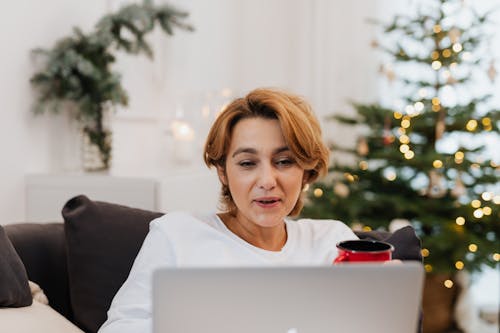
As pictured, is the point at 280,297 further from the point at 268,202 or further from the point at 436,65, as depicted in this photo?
the point at 436,65

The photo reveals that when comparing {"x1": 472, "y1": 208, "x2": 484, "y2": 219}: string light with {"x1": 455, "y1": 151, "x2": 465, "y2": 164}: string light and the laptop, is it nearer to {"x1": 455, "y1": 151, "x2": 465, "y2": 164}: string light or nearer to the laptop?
{"x1": 455, "y1": 151, "x2": 465, "y2": 164}: string light

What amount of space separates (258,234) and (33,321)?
0.52 meters

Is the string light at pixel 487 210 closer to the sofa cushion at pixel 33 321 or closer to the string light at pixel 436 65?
the string light at pixel 436 65

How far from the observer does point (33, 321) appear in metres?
1.42

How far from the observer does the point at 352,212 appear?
11.7 ft

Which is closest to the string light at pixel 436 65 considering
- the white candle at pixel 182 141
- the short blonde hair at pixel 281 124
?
the white candle at pixel 182 141

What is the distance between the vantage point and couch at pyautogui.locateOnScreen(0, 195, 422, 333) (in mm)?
1644

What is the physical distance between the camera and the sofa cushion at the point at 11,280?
144 cm

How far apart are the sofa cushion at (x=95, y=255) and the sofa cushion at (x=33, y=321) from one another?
0.13 metres

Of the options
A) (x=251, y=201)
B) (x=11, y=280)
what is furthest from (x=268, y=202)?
(x=11, y=280)

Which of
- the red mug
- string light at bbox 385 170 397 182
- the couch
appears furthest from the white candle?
the red mug

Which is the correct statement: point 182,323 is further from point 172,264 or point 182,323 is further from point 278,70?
point 278,70

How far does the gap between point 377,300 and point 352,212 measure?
2.72m

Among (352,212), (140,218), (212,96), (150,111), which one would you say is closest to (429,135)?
(352,212)
